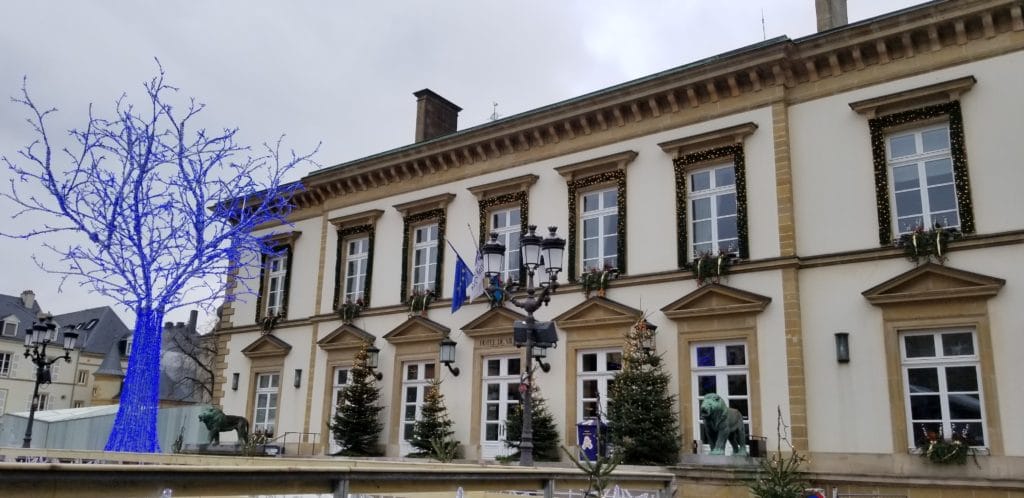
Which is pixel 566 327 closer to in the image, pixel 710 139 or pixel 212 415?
pixel 710 139

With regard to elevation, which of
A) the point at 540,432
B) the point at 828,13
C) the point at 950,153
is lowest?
the point at 540,432

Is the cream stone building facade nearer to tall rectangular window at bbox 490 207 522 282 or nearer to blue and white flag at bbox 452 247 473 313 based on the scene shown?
tall rectangular window at bbox 490 207 522 282

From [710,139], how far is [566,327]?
508 cm

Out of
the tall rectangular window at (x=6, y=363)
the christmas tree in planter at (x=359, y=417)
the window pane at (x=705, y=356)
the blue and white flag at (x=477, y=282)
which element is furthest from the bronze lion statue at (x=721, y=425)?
the tall rectangular window at (x=6, y=363)

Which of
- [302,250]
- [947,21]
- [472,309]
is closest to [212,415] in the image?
[302,250]

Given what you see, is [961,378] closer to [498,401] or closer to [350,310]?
[498,401]

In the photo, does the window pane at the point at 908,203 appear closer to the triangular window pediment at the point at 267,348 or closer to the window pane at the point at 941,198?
the window pane at the point at 941,198

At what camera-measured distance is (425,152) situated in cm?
2212

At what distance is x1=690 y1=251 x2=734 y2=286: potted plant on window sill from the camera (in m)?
16.5

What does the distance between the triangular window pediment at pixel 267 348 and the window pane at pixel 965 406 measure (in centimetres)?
1711

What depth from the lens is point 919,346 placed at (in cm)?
1459

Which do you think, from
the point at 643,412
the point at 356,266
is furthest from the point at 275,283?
the point at 643,412

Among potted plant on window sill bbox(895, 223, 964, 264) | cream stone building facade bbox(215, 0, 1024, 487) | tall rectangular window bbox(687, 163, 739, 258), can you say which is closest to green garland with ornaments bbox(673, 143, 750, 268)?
cream stone building facade bbox(215, 0, 1024, 487)

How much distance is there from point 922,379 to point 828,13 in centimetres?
803
